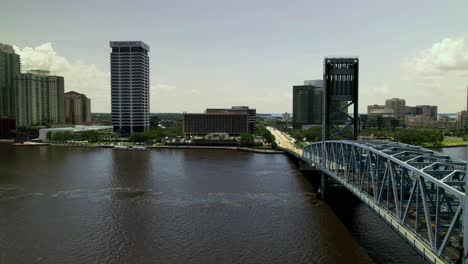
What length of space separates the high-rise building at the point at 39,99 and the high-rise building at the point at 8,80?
918cm

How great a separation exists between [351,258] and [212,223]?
553 inches

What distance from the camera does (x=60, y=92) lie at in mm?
181000

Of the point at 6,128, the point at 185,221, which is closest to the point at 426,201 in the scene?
the point at 185,221

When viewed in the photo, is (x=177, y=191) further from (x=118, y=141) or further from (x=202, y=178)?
(x=118, y=141)

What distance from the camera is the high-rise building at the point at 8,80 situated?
166625mm

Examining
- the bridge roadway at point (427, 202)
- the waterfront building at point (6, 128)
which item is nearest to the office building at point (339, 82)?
the bridge roadway at point (427, 202)

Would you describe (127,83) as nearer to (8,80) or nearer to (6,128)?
(6,128)

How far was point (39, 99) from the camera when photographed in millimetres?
167250

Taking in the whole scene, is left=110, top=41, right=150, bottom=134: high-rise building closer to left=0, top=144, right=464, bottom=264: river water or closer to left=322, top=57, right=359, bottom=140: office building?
left=0, top=144, right=464, bottom=264: river water

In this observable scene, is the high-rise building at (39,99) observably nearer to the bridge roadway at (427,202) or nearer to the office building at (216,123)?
the office building at (216,123)

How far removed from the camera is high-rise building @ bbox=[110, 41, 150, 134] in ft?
504

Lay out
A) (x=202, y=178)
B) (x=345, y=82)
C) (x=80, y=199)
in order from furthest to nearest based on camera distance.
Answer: (x=202, y=178), (x=345, y=82), (x=80, y=199)

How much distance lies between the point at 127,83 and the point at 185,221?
128 metres

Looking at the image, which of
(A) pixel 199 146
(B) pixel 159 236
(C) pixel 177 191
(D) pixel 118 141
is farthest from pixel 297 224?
(D) pixel 118 141
